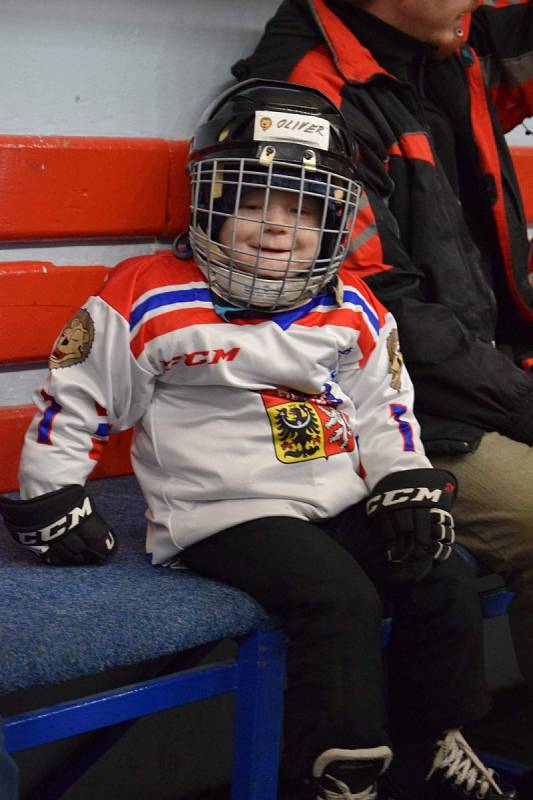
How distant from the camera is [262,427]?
1680mm

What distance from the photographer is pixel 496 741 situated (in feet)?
7.76

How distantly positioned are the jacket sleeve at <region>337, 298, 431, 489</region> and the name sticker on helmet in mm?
341

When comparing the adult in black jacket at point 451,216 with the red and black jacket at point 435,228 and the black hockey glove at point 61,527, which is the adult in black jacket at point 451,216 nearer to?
the red and black jacket at point 435,228

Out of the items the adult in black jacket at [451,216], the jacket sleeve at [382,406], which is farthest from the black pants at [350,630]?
the adult in black jacket at [451,216]

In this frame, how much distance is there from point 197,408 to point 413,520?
0.37 meters

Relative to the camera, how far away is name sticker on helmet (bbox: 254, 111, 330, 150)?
1.66m

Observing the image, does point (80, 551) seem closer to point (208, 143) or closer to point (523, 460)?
point (208, 143)

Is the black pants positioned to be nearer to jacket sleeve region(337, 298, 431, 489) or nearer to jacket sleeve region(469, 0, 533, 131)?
jacket sleeve region(337, 298, 431, 489)

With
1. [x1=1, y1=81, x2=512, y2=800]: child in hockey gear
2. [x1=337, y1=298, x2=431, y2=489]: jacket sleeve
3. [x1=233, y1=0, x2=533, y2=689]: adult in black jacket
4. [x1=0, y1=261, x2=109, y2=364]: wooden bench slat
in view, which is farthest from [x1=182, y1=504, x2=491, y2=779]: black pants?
[x1=0, y1=261, x2=109, y2=364]: wooden bench slat

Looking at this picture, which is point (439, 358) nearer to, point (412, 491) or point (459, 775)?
point (412, 491)

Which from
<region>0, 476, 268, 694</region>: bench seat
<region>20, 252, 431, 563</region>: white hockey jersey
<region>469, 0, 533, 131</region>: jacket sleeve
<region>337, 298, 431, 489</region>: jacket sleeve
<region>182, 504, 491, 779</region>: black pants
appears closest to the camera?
<region>0, 476, 268, 694</region>: bench seat

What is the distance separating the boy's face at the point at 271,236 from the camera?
164 cm

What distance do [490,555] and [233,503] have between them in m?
0.51

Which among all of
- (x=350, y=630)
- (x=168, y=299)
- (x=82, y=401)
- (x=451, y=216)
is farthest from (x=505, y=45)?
(x=350, y=630)
